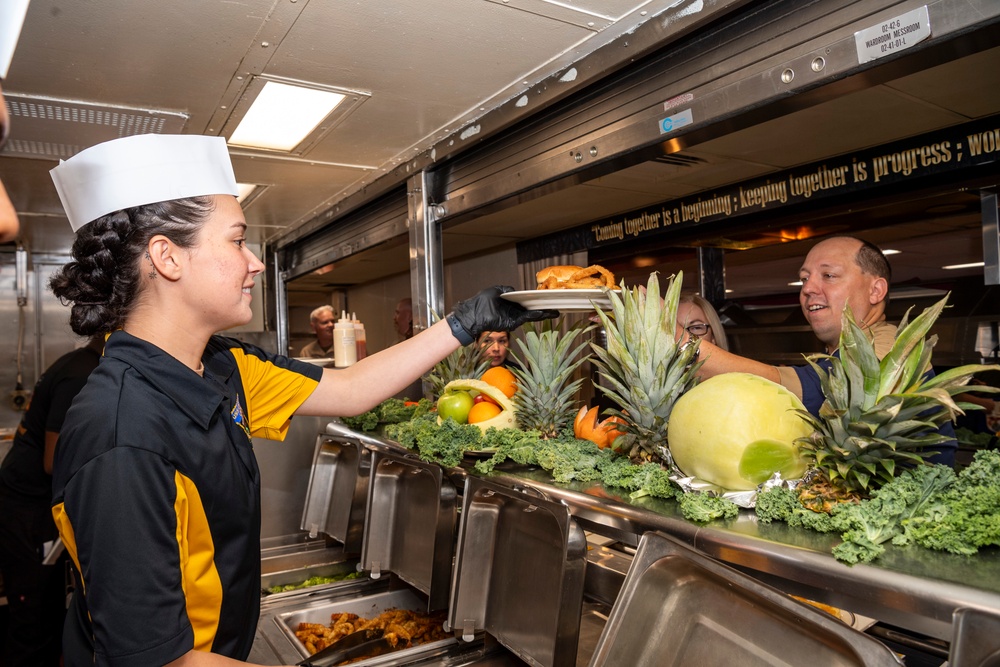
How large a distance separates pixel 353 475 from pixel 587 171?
1.82m

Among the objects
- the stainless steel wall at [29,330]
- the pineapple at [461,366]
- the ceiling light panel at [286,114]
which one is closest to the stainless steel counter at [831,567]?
the pineapple at [461,366]

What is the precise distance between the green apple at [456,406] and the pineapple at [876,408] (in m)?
1.41

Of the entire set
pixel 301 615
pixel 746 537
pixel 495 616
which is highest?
pixel 746 537

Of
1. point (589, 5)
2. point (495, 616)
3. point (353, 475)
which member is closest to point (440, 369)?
point (353, 475)

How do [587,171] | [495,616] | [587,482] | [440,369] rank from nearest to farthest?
[587,482]
[495,616]
[587,171]
[440,369]

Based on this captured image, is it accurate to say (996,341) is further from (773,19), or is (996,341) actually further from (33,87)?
(33,87)

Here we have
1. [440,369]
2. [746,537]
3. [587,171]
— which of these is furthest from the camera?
[440,369]

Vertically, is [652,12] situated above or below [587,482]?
above

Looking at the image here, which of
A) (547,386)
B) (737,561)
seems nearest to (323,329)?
(547,386)

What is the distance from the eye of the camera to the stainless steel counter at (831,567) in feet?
3.34

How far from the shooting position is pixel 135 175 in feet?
5.11

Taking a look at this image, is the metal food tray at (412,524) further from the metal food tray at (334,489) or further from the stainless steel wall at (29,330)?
the stainless steel wall at (29,330)

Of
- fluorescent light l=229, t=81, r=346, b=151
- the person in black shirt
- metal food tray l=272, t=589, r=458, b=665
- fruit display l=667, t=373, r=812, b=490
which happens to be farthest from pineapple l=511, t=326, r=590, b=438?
the person in black shirt

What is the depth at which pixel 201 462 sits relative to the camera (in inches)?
57.4
